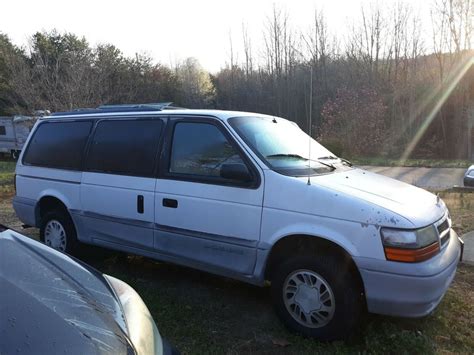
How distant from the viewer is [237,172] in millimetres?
3795

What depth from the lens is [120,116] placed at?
4914 millimetres

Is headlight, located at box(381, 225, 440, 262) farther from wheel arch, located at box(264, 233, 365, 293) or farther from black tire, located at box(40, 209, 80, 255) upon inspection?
black tire, located at box(40, 209, 80, 255)

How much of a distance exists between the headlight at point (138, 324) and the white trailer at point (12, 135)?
30664 mm

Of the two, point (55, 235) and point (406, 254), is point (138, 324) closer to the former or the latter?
point (406, 254)

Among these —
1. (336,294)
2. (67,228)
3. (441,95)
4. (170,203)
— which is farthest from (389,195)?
(441,95)

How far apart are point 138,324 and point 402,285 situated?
77.7 inches

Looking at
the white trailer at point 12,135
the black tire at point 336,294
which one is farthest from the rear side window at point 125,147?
the white trailer at point 12,135

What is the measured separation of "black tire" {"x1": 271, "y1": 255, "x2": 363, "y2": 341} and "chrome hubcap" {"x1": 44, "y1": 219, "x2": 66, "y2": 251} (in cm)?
315

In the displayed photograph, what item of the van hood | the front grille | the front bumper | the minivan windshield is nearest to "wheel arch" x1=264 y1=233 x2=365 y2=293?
the front bumper

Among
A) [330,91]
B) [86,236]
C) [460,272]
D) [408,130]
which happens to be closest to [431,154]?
[408,130]

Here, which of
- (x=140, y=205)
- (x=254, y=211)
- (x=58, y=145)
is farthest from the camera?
(x=58, y=145)

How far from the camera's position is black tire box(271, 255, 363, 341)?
10.9 feet

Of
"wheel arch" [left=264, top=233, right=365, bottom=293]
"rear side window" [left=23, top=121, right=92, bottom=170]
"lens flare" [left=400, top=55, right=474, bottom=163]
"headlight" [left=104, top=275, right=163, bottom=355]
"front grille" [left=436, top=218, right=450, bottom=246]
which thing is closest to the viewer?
"headlight" [left=104, top=275, right=163, bottom=355]

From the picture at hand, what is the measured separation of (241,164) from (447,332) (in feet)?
7.37
